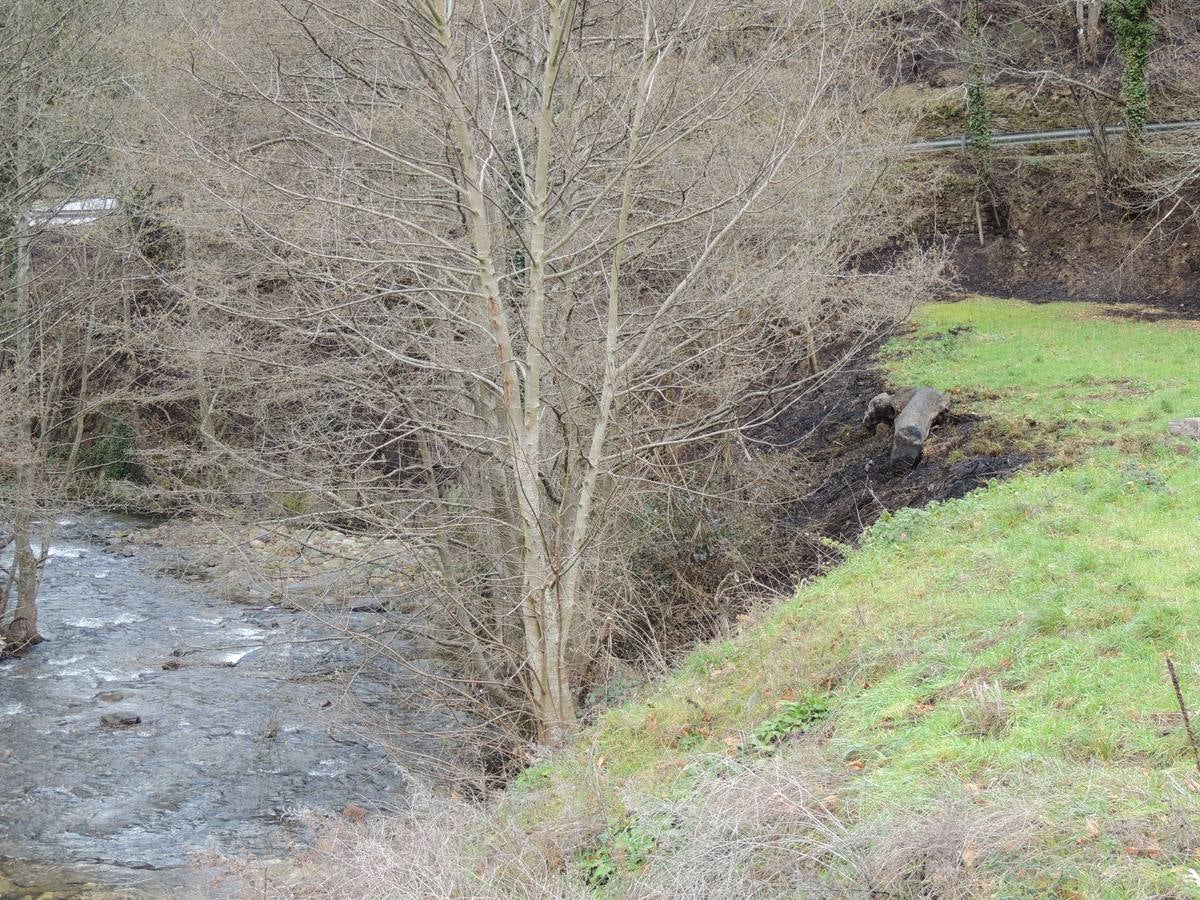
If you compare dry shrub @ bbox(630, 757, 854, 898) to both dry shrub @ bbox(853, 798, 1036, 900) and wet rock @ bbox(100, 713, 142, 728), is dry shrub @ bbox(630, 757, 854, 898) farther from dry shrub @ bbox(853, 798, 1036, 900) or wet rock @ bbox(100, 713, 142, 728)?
wet rock @ bbox(100, 713, 142, 728)

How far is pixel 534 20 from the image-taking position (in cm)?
1091

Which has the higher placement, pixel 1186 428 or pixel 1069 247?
pixel 1069 247

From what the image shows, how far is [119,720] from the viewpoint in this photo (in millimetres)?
13406

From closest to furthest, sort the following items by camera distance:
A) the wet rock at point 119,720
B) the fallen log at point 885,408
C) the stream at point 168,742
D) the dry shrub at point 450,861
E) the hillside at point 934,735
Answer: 1. the hillside at point 934,735
2. the dry shrub at point 450,861
3. the stream at point 168,742
4. the wet rock at point 119,720
5. the fallen log at point 885,408

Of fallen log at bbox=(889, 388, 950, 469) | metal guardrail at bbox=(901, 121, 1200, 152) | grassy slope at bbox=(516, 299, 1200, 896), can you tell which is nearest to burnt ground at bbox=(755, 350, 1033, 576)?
fallen log at bbox=(889, 388, 950, 469)

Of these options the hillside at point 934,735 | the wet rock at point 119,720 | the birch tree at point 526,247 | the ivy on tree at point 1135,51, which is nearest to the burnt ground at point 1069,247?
the ivy on tree at point 1135,51

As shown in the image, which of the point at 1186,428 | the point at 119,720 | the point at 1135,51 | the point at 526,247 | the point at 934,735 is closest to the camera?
the point at 934,735

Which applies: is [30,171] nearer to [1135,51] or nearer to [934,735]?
[934,735]

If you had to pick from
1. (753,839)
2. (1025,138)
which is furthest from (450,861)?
(1025,138)

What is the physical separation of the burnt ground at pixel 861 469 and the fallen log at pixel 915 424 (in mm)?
132

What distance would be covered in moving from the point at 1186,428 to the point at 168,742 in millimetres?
11647

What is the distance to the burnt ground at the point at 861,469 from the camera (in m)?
12.7

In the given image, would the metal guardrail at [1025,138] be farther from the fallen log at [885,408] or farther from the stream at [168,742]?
the stream at [168,742]

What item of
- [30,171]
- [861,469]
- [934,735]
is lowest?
[861,469]
